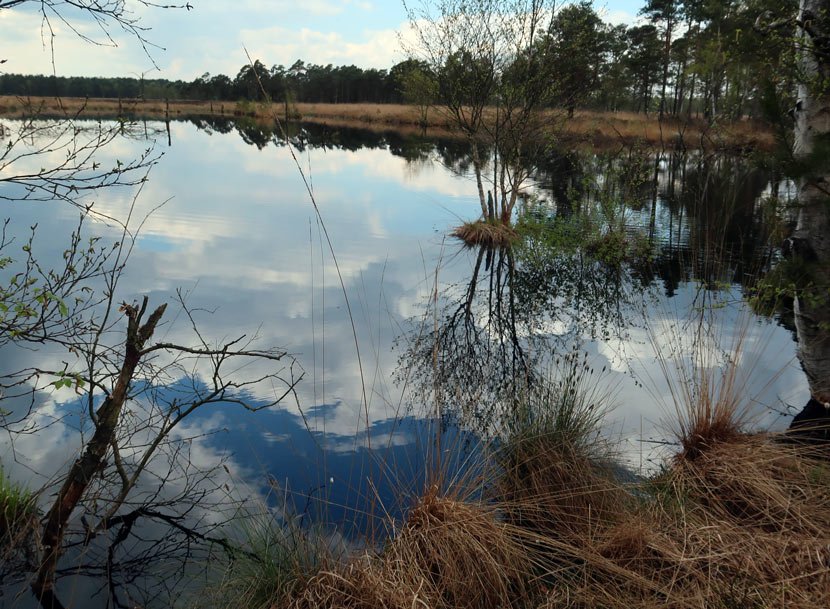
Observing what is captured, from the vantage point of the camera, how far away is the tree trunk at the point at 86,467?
10.9ft

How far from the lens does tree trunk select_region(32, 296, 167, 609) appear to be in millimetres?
3309

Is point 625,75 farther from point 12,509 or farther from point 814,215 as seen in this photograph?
point 12,509

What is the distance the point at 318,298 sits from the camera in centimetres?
1002

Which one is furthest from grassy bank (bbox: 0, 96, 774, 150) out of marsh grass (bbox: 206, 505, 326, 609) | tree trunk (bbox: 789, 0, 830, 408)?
marsh grass (bbox: 206, 505, 326, 609)

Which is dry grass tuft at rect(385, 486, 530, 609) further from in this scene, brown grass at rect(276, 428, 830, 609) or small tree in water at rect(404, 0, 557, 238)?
small tree in water at rect(404, 0, 557, 238)

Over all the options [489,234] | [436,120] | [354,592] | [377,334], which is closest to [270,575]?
[354,592]

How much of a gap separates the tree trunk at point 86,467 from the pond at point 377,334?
0.13m

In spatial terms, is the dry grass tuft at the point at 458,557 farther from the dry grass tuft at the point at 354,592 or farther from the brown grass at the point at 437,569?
the dry grass tuft at the point at 354,592

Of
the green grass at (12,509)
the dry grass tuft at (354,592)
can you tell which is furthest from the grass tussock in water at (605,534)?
the green grass at (12,509)

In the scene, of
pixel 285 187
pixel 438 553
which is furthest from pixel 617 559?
pixel 285 187

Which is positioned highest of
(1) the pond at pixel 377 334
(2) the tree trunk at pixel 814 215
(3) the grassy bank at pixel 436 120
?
(3) the grassy bank at pixel 436 120

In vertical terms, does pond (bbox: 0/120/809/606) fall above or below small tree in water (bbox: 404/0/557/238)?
below

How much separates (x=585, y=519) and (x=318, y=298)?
6982 millimetres

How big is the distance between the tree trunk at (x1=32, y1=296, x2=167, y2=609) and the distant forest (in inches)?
54.4
